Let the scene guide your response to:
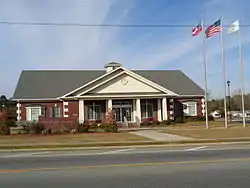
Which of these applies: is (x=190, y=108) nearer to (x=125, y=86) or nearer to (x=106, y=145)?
(x=125, y=86)

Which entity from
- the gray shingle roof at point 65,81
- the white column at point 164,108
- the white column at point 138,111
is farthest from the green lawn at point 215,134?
the gray shingle roof at point 65,81

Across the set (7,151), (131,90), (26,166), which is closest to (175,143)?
(7,151)

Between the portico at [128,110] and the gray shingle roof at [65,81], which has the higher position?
the gray shingle roof at [65,81]

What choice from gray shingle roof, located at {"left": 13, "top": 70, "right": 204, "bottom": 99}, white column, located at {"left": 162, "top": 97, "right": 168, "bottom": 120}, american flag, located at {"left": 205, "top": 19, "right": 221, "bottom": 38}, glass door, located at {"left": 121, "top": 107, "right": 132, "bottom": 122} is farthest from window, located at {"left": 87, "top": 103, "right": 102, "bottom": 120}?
american flag, located at {"left": 205, "top": 19, "right": 221, "bottom": 38}

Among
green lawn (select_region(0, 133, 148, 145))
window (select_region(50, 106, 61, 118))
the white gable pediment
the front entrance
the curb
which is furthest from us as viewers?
window (select_region(50, 106, 61, 118))

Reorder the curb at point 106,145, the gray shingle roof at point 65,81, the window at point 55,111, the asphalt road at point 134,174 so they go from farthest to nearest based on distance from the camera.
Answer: the gray shingle roof at point 65,81, the window at point 55,111, the curb at point 106,145, the asphalt road at point 134,174

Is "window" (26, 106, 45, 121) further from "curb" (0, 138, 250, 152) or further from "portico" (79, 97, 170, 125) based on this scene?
"curb" (0, 138, 250, 152)

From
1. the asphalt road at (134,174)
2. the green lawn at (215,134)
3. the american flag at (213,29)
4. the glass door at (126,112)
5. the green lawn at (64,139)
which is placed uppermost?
the american flag at (213,29)

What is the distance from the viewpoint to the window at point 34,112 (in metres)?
43.2

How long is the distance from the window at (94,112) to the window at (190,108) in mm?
10710

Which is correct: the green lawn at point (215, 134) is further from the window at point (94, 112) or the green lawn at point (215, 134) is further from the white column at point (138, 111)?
the window at point (94, 112)

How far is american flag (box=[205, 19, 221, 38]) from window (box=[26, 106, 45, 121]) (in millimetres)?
20758

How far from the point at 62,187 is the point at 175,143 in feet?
44.4

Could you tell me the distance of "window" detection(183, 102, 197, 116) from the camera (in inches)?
1845
